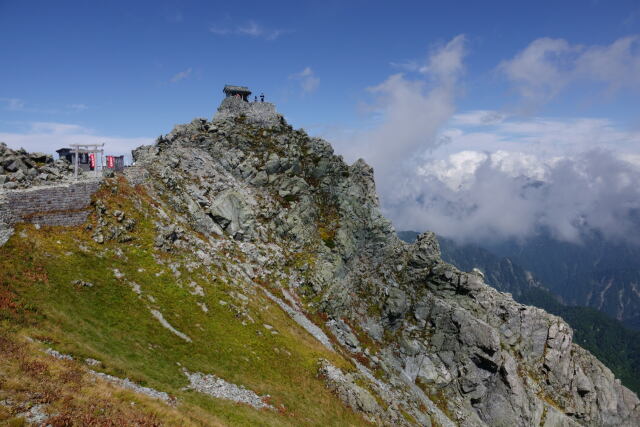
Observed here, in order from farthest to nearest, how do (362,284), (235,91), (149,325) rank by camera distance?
(235,91) → (362,284) → (149,325)

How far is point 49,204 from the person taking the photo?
43656mm

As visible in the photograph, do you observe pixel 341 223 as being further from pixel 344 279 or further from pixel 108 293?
pixel 108 293

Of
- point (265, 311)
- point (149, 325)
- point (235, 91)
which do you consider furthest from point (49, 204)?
point (235, 91)

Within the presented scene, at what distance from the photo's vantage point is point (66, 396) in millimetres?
20641

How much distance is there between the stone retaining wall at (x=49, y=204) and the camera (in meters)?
40.2

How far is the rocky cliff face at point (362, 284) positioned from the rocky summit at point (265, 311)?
391 mm

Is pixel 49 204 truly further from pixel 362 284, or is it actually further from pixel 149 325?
pixel 362 284

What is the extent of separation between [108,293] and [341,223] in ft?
195

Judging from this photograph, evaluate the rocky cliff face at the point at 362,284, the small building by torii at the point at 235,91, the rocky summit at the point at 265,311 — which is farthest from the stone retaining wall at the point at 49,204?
the small building by torii at the point at 235,91

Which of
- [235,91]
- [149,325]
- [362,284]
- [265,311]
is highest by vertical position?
[235,91]

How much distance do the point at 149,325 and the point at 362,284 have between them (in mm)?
53617

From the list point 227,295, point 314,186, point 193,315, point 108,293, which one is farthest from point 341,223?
point 108,293

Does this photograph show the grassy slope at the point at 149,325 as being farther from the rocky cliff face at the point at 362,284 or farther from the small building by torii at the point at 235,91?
the small building by torii at the point at 235,91

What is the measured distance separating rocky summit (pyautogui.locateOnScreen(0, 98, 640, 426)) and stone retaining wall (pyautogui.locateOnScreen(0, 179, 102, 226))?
1.39 metres
